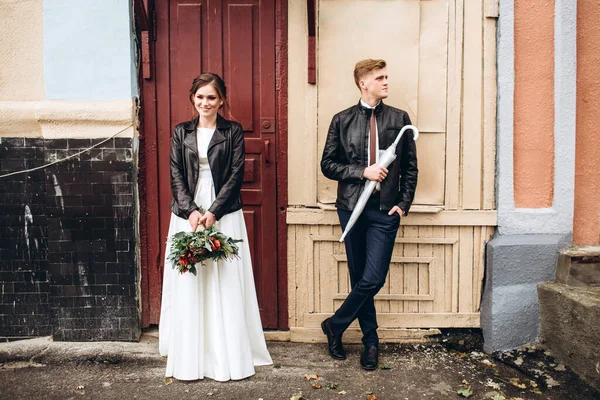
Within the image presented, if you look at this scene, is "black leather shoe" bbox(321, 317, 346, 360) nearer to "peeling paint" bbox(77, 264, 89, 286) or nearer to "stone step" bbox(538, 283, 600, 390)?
"stone step" bbox(538, 283, 600, 390)

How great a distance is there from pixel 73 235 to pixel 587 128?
413 cm

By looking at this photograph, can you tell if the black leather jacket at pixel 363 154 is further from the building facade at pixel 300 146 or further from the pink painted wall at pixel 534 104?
the pink painted wall at pixel 534 104

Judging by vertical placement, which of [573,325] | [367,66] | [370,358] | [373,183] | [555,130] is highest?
[367,66]

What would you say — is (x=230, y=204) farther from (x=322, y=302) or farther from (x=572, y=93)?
(x=572, y=93)

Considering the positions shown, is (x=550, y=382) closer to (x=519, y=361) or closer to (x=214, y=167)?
(x=519, y=361)

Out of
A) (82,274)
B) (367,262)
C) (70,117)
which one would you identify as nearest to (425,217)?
(367,262)

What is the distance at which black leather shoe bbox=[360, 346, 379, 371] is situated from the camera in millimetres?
4441

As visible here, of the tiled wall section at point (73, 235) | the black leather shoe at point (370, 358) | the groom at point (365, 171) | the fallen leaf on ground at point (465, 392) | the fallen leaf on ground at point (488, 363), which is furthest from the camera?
the tiled wall section at point (73, 235)

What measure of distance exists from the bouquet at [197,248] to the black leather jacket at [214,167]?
0.60ft

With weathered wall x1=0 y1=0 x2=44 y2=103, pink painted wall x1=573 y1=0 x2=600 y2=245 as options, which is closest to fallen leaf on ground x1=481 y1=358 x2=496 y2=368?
pink painted wall x1=573 y1=0 x2=600 y2=245

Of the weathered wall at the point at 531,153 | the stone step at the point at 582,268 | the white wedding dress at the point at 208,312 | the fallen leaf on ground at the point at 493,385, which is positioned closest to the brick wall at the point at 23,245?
the white wedding dress at the point at 208,312

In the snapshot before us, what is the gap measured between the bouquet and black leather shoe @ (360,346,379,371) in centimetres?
131

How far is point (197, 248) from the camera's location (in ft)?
12.7

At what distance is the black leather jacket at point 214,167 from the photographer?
161 inches
